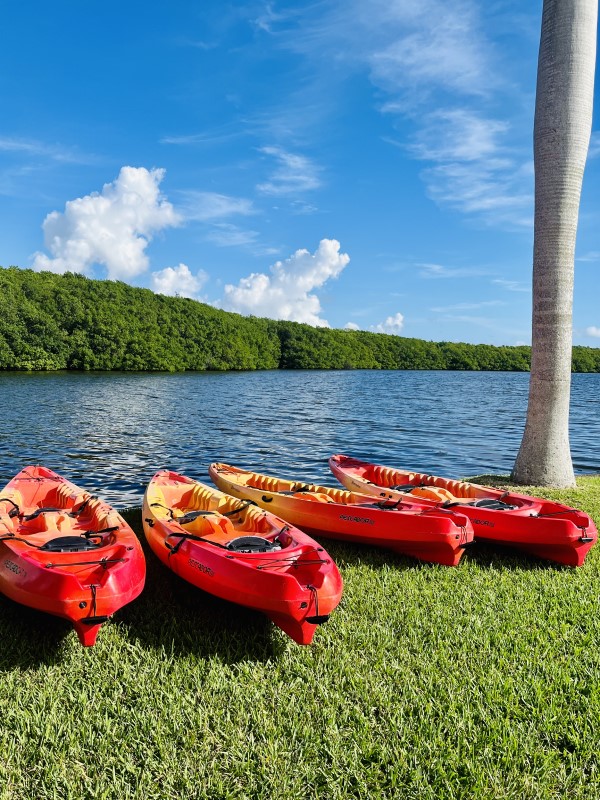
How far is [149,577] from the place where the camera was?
5.39 m

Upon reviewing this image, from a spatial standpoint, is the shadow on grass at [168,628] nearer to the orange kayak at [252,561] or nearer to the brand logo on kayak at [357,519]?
the orange kayak at [252,561]

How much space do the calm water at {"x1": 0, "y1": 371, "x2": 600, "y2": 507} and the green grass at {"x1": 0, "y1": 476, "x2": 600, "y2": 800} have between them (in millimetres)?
6120

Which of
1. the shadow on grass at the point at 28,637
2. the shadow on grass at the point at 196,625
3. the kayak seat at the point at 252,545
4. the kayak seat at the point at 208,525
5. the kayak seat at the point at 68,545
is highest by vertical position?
the kayak seat at the point at 252,545

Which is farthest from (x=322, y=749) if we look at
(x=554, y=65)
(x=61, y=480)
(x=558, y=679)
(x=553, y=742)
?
(x=554, y=65)

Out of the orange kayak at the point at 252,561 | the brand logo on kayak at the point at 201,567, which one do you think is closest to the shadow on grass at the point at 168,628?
the orange kayak at the point at 252,561

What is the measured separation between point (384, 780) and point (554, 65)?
9.60 meters

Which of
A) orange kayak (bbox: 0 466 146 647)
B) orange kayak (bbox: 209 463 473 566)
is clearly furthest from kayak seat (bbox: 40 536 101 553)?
orange kayak (bbox: 209 463 473 566)

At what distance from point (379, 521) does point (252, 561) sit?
184 cm

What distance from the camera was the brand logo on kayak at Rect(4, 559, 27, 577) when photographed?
4.22 meters

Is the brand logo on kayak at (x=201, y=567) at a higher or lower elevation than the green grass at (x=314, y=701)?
higher

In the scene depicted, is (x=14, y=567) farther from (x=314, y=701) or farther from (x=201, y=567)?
(x=314, y=701)

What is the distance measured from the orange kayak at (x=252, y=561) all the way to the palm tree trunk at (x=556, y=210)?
5.51m

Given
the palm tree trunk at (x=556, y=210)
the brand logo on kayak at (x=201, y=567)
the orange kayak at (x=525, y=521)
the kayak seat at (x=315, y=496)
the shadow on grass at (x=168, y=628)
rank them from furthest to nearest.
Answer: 1. the palm tree trunk at (x=556, y=210)
2. the kayak seat at (x=315, y=496)
3. the orange kayak at (x=525, y=521)
4. the brand logo on kayak at (x=201, y=567)
5. the shadow on grass at (x=168, y=628)

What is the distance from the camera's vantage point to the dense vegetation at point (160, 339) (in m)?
55.2
